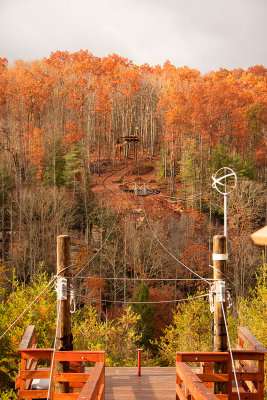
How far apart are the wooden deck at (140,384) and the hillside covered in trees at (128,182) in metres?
5.89

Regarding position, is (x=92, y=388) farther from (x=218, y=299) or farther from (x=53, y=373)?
(x=218, y=299)

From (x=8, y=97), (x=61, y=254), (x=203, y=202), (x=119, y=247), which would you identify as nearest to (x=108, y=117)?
(x=8, y=97)

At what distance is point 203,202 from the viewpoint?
29109 mm

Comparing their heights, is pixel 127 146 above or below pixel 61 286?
above

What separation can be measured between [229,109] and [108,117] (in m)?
12.8

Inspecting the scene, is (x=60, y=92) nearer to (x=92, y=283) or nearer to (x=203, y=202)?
(x=203, y=202)

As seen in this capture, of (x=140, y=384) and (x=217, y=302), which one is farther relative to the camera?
(x=140, y=384)

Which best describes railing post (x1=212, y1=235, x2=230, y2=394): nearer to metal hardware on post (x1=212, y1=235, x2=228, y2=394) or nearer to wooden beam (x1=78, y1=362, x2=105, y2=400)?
metal hardware on post (x1=212, y1=235, x2=228, y2=394)

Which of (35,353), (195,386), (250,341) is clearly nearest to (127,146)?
(250,341)

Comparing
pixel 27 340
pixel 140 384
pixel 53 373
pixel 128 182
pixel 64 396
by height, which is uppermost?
pixel 128 182

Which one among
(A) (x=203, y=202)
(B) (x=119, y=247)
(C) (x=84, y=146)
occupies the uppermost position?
(C) (x=84, y=146)

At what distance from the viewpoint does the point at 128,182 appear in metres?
33.7

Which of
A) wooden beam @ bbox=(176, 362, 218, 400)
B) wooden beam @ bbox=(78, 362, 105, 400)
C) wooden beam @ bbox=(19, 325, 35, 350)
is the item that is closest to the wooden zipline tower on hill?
wooden beam @ bbox=(19, 325, 35, 350)

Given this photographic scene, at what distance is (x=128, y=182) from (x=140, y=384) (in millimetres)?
28113
